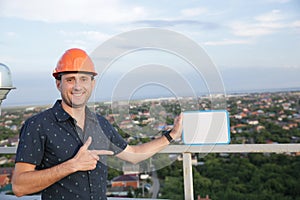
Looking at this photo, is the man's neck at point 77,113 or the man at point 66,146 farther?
the man's neck at point 77,113

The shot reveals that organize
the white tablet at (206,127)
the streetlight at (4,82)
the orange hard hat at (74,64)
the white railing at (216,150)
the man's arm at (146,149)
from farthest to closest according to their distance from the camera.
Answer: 1. the streetlight at (4,82)
2. the white railing at (216,150)
3. the man's arm at (146,149)
4. the white tablet at (206,127)
5. the orange hard hat at (74,64)

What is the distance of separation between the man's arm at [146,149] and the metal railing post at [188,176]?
3.13 feet

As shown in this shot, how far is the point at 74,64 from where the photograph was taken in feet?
5.17

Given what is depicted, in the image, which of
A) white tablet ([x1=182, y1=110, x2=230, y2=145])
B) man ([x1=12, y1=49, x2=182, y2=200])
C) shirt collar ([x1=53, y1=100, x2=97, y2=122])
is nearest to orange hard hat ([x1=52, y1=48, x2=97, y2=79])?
man ([x1=12, y1=49, x2=182, y2=200])

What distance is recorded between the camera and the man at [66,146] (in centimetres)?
146

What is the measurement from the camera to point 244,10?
1881 cm

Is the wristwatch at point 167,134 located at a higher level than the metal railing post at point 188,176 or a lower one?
higher

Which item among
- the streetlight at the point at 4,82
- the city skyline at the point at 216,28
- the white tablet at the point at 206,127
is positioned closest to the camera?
the white tablet at the point at 206,127

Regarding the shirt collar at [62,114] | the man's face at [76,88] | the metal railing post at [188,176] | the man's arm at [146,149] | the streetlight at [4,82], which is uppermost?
the streetlight at [4,82]

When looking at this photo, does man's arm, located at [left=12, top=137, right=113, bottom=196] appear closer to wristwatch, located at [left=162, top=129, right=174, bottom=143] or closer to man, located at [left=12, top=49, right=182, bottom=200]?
man, located at [left=12, top=49, right=182, bottom=200]

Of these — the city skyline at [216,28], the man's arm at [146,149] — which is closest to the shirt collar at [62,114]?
the man's arm at [146,149]

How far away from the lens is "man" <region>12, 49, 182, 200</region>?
146cm

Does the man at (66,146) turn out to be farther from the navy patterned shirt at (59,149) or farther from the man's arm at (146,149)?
the man's arm at (146,149)

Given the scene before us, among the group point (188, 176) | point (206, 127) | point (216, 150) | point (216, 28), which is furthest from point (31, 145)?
point (216, 28)
